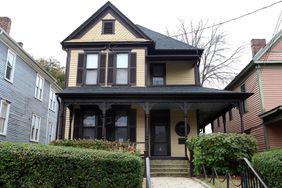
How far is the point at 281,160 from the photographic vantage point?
18.1 ft

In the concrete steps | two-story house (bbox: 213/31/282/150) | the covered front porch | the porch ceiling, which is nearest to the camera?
the concrete steps

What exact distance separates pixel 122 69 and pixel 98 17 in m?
3.47

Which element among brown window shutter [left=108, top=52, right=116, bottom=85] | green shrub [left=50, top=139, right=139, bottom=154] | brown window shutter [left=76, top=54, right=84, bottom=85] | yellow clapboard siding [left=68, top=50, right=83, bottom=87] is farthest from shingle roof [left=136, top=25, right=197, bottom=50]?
green shrub [left=50, top=139, right=139, bottom=154]

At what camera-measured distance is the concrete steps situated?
38.9ft

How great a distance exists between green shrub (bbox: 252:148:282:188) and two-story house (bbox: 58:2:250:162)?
7247mm

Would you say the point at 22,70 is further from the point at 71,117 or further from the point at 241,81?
the point at 241,81

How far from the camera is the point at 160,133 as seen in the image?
587 inches

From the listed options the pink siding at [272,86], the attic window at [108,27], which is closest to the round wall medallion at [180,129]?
the pink siding at [272,86]

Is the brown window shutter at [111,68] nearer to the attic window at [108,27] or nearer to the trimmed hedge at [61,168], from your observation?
the attic window at [108,27]

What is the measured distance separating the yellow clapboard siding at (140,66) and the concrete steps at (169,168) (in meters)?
4.34

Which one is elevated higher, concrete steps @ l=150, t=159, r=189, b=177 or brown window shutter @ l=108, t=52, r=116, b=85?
brown window shutter @ l=108, t=52, r=116, b=85

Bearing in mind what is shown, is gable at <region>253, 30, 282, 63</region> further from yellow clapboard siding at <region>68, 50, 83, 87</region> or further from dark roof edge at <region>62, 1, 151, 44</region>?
yellow clapboard siding at <region>68, 50, 83, 87</region>

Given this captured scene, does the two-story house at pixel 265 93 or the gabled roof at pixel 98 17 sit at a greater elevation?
the gabled roof at pixel 98 17

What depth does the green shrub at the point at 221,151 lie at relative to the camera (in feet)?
34.2
